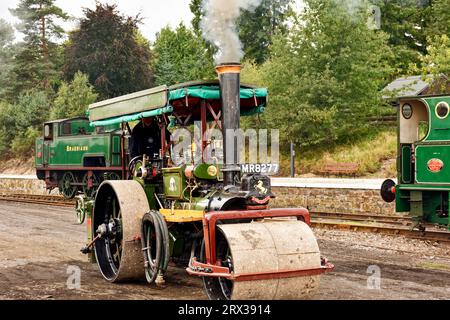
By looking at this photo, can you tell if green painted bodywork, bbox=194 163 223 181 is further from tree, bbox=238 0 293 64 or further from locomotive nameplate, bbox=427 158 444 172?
tree, bbox=238 0 293 64

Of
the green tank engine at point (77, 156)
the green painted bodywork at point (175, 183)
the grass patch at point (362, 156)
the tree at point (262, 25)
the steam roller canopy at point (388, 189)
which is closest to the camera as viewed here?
the green painted bodywork at point (175, 183)

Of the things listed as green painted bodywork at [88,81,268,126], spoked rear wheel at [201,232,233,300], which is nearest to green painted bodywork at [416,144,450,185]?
green painted bodywork at [88,81,268,126]

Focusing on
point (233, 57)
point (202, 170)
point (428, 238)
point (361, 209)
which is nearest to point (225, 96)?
point (233, 57)

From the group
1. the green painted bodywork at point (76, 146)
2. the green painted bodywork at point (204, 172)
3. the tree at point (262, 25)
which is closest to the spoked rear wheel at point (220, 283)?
the green painted bodywork at point (204, 172)

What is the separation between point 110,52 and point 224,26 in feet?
102

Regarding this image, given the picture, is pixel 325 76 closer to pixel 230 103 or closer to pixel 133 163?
pixel 133 163

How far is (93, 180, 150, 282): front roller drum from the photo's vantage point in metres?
7.51

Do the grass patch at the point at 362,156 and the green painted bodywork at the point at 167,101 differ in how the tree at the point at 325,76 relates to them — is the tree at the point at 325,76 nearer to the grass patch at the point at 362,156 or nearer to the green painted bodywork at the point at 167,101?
the grass patch at the point at 362,156

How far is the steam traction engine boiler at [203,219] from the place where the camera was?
609 cm

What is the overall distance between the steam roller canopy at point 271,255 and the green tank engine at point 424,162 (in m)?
5.46

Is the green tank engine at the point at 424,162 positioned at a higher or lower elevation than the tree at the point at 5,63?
lower

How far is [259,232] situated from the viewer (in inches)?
243
